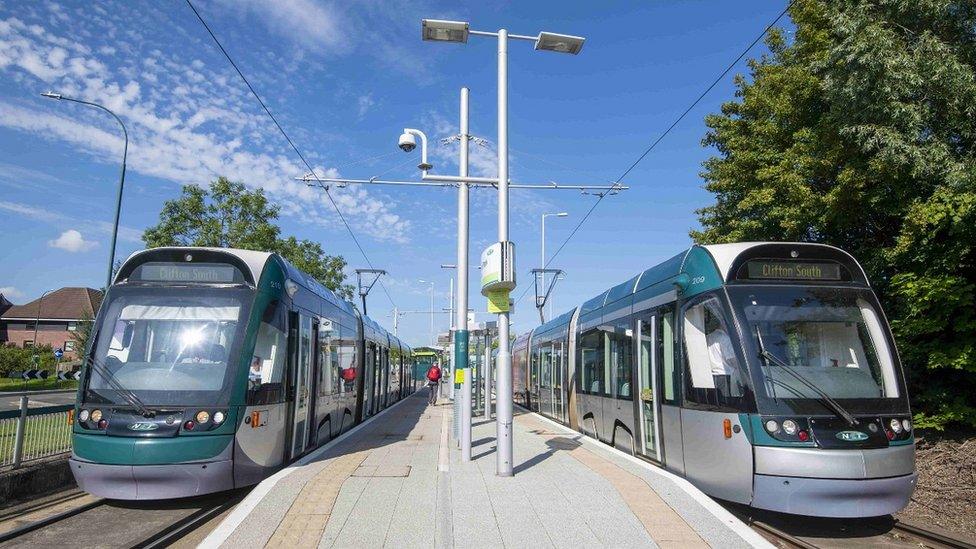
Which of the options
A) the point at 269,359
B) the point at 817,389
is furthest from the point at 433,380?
the point at 817,389

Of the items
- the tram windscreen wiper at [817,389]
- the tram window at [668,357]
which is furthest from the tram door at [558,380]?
the tram windscreen wiper at [817,389]

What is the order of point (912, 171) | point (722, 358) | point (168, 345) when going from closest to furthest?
point (722, 358), point (168, 345), point (912, 171)

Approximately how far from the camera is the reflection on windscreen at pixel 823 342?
6943mm

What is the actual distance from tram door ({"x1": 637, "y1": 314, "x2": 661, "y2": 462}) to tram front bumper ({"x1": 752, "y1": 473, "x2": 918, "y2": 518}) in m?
2.61

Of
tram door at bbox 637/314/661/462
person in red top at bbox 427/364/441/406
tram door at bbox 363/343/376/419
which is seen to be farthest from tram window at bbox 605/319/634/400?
person in red top at bbox 427/364/441/406

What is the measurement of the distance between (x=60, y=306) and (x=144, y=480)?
72.0 m

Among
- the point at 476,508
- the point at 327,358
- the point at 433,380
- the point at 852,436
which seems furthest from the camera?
the point at 433,380

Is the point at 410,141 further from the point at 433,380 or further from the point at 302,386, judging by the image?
the point at 433,380

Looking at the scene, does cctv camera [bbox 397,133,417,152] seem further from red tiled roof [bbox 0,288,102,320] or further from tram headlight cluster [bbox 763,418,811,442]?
red tiled roof [bbox 0,288,102,320]

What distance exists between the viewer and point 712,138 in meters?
17.9

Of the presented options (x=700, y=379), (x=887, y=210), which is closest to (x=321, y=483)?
(x=700, y=379)

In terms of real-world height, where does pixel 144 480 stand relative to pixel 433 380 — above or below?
below

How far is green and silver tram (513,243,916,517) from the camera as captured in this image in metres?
6.52

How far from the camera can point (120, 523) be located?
7258 millimetres
